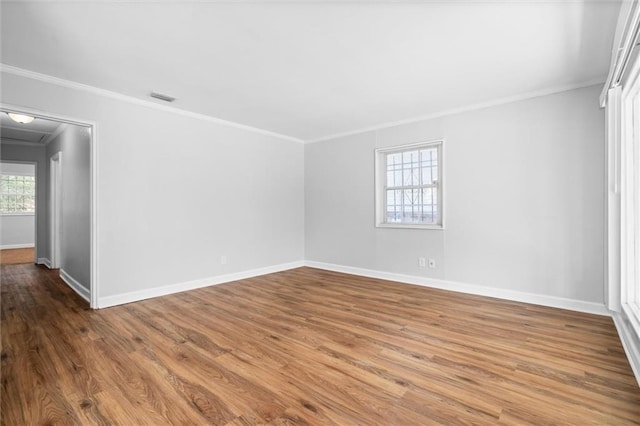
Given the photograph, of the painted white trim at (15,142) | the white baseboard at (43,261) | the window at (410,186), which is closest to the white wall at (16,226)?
the painted white trim at (15,142)

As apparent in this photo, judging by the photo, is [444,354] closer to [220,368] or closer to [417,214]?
[220,368]

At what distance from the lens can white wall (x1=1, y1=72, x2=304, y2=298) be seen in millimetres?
3482

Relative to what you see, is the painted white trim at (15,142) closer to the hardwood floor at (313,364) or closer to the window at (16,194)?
the window at (16,194)

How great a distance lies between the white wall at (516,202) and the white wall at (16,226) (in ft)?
32.4

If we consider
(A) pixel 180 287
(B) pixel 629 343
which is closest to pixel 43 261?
(A) pixel 180 287

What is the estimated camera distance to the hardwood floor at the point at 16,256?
655cm

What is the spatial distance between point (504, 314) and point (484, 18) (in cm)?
276

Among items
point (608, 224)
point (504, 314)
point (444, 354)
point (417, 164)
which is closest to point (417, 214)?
point (417, 164)

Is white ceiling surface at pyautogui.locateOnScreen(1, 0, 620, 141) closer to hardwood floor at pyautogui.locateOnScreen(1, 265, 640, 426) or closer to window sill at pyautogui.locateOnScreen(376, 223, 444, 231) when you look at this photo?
window sill at pyautogui.locateOnScreen(376, 223, 444, 231)

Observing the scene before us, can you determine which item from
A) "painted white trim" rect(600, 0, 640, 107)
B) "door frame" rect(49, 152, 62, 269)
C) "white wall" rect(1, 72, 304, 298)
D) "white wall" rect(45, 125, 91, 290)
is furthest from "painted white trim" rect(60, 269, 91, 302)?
"painted white trim" rect(600, 0, 640, 107)

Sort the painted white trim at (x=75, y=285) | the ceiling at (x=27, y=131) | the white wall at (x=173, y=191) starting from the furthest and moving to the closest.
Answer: the ceiling at (x=27, y=131) → the painted white trim at (x=75, y=285) → the white wall at (x=173, y=191)

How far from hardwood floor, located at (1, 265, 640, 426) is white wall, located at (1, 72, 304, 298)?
2.32 ft

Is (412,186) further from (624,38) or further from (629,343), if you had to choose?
(629,343)

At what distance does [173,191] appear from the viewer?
4109 millimetres
